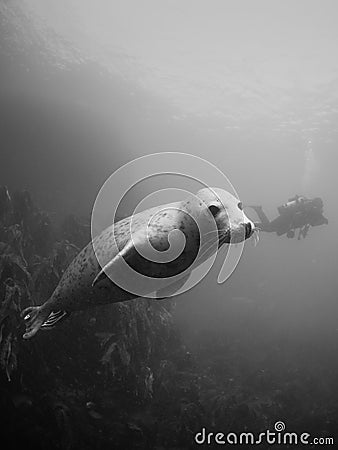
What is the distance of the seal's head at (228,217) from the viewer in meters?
2.42

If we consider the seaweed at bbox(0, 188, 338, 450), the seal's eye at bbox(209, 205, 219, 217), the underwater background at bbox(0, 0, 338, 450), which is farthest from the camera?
the underwater background at bbox(0, 0, 338, 450)

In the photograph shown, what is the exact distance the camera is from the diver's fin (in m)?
3.71

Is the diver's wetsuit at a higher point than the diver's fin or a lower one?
lower

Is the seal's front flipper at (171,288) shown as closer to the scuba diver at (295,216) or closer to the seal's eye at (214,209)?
the seal's eye at (214,209)

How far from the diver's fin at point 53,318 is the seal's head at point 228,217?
7.34 ft

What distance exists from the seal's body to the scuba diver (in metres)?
8.73

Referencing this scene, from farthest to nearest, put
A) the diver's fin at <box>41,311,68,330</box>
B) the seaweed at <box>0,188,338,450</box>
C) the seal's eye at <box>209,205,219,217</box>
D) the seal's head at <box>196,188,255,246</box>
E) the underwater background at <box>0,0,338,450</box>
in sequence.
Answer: the underwater background at <box>0,0,338,450</box>, the seaweed at <box>0,188,338,450</box>, the diver's fin at <box>41,311,68,330</box>, the seal's eye at <box>209,205,219,217</box>, the seal's head at <box>196,188,255,246</box>

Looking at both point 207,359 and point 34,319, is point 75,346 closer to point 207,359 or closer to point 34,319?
point 34,319

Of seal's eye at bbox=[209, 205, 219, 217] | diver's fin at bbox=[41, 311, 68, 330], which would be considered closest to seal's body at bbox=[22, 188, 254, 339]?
seal's eye at bbox=[209, 205, 219, 217]

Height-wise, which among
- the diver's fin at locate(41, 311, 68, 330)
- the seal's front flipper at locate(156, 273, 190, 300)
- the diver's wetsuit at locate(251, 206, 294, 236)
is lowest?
the diver's wetsuit at locate(251, 206, 294, 236)

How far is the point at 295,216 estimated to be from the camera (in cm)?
1128

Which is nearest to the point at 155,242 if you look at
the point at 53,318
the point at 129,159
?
the point at 53,318

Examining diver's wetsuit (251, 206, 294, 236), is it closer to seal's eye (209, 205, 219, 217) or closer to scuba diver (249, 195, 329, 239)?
scuba diver (249, 195, 329, 239)

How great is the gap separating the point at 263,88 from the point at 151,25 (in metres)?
10.4
